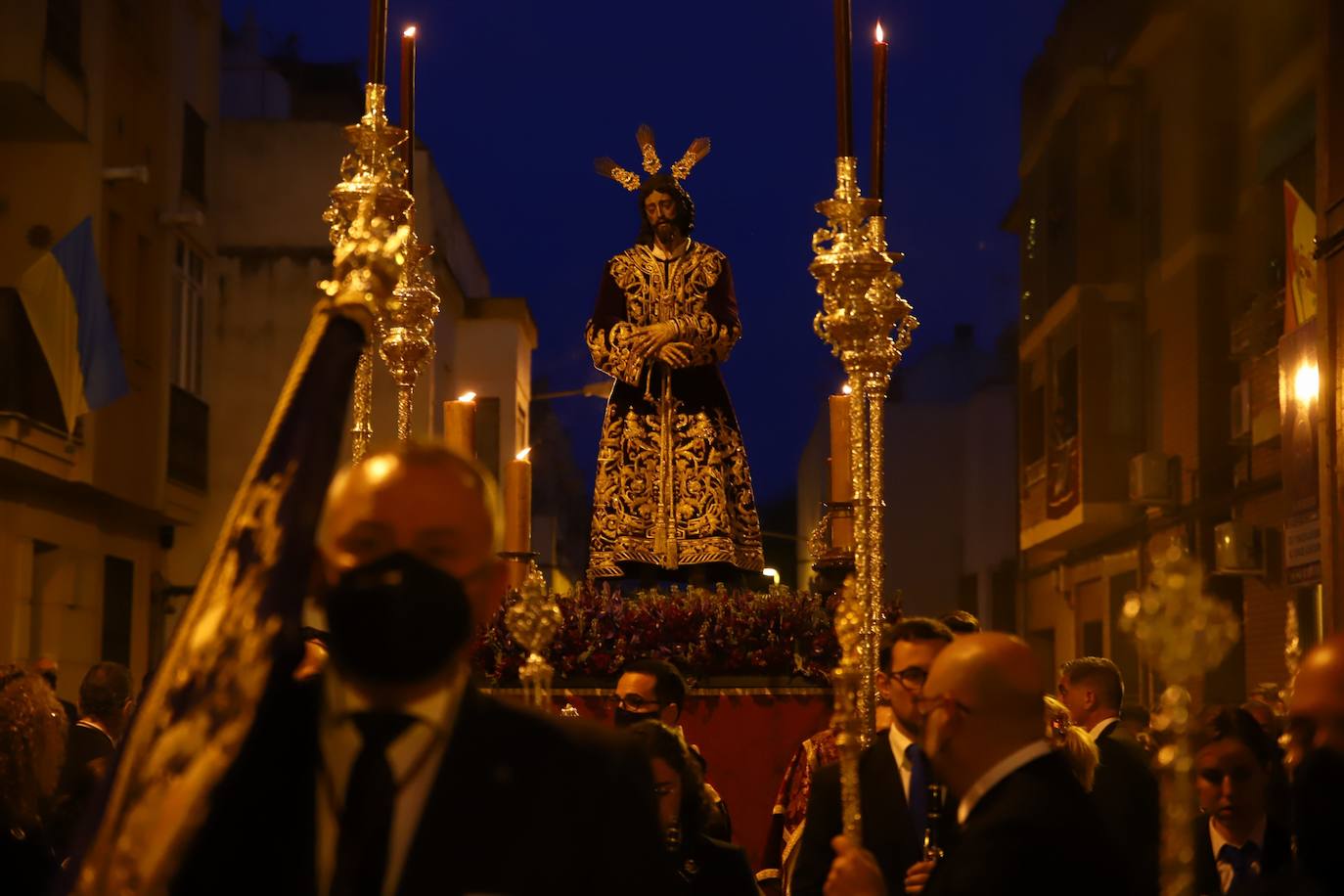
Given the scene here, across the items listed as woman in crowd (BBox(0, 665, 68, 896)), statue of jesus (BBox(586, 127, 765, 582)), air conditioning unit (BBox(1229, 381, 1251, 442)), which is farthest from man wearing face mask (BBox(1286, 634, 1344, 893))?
air conditioning unit (BBox(1229, 381, 1251, 442))

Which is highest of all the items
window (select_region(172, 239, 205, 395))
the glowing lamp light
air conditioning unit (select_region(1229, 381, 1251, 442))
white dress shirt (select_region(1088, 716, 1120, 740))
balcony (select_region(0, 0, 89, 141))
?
balcony (select_region(0, 0, 89, 141))

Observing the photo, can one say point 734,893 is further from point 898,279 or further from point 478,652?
point 478,652

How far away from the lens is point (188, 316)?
21.0 meters

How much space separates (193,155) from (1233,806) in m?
17.8

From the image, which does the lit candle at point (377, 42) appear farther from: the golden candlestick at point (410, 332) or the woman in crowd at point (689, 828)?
the woman in crowd at point (689, 828)

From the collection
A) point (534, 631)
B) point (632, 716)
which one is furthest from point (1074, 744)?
point (534, 631)

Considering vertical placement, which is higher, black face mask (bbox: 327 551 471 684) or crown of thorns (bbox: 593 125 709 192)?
crown of thorns (bbox: 593 125 709 192)

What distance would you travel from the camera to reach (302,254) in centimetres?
2209

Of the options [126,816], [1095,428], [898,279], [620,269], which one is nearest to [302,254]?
[1095,428]

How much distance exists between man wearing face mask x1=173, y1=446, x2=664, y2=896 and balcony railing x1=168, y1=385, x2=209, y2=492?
58.9 feet

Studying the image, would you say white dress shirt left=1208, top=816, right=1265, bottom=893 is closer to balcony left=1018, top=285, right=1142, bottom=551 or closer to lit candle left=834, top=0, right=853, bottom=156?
lit candle left=834, top=0, right=853, bottom=156

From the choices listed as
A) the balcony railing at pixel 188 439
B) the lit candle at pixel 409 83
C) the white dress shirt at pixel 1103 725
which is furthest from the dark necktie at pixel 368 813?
the balcony railing at pixel 188 439

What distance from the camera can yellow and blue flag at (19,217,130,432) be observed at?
15.2 meters

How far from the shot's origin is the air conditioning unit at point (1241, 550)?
658 inches
